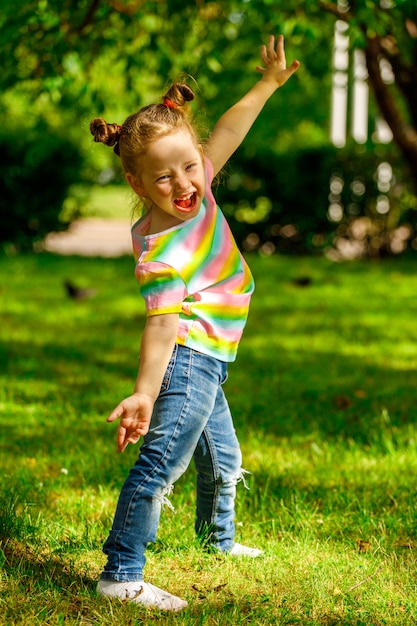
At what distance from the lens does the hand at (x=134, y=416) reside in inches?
96.3

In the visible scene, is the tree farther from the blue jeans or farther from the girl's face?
the blue jeans

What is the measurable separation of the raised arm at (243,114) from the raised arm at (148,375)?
617 millimetres

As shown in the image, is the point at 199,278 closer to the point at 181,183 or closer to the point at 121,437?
the point at 181,183

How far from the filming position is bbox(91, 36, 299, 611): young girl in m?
2.54

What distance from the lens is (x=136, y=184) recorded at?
2.68 meters

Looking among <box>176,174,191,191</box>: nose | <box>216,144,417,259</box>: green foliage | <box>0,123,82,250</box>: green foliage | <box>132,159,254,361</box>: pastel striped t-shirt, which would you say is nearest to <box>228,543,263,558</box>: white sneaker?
<box>132,159,254,361</box>: pastel striped t-shirt

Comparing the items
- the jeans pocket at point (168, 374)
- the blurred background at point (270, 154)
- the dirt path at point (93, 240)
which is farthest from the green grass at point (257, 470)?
the dirt path at point (93, 240)

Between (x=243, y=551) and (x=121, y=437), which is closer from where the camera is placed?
(x=121, y=437)

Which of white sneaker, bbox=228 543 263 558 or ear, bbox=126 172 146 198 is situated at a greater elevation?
ear, bbox=126 172 146 198

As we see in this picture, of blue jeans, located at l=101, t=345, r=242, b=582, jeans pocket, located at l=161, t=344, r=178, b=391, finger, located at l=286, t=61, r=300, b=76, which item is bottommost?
blue jeans, located at l=101, t=345, r=242, b=582

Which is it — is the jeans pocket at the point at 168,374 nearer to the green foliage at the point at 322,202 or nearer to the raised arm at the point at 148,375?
the raised arm at the point at 148,375

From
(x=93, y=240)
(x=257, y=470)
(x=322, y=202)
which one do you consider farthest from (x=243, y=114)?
(x=93, y=240)

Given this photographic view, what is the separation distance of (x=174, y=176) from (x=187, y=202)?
3.3 inches

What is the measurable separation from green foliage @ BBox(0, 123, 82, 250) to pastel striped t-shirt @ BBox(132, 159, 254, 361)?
389 inches
